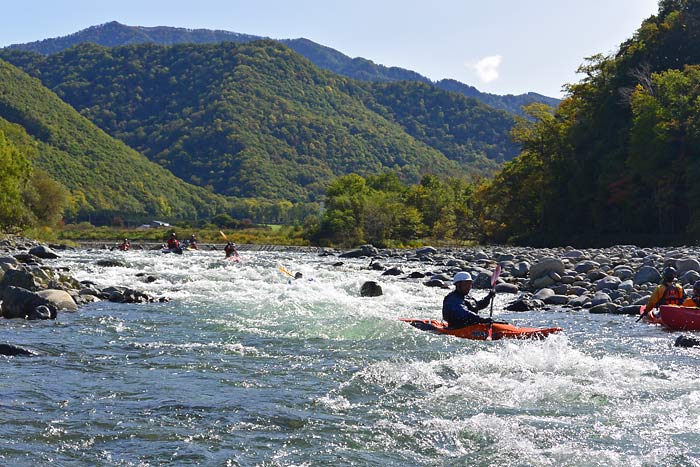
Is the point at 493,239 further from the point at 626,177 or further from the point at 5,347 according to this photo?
the point at 5,347

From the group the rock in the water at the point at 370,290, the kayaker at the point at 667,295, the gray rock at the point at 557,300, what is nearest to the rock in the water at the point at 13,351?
the rock in the water at the point at 370,290

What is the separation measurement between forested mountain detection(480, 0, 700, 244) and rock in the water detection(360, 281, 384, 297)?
24.5 m

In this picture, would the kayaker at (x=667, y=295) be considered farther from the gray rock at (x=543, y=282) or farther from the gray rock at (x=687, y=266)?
the gray rock at (x=543, y=282)

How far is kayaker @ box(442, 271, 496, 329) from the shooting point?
12.2m

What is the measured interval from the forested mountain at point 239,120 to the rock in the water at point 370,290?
132894 mm

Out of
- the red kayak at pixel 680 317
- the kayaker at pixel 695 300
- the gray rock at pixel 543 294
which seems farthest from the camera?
the gray rock at pixel 543 294

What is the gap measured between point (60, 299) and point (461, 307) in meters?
8.81

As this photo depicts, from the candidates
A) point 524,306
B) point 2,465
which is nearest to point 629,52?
point 524,306

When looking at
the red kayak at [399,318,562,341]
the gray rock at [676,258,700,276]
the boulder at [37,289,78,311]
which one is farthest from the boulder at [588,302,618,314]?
the boulder at [37,289,78,311]

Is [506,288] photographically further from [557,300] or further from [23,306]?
[23,306]

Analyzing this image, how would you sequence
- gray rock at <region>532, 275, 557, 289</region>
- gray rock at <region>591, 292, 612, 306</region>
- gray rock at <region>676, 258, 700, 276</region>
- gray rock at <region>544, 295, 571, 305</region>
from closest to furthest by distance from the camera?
gray rock at <region>591, 292, 612, 306</region>, gray rock at <region>544, 295, 571, 305</region>, gray rock at <region>676, 258, 700, 276</region>, gray rock at <region>532, 275, 557, 289</region>

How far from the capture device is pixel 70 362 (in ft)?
33.5

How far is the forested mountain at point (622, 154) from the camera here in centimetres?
4081

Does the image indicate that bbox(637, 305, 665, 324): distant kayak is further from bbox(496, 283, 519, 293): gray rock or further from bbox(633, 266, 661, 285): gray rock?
bbox(496, 283, 519, 293): gray rock
